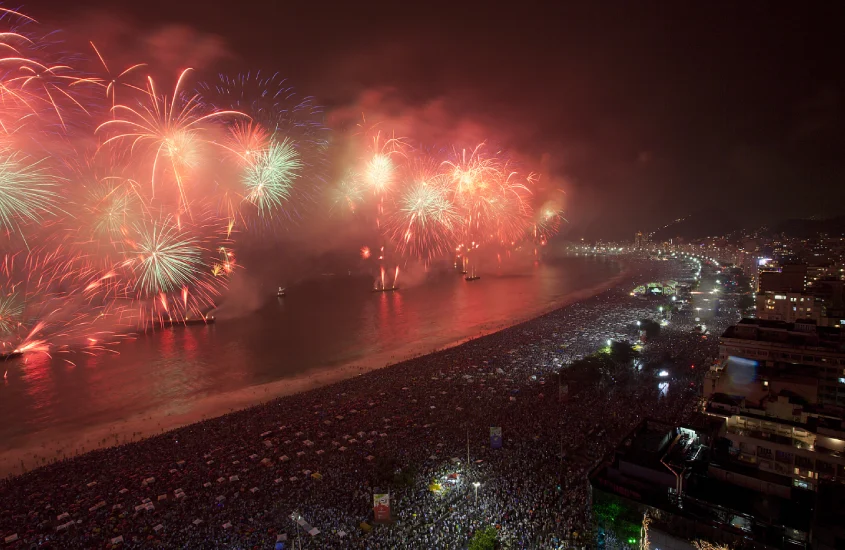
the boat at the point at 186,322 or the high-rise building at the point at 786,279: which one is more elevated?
the high-rise building at the point at 786,279

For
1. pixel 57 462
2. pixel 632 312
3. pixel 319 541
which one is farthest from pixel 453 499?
pixel 632 312

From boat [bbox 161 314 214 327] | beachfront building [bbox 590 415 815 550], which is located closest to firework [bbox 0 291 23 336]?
boat [bbox 161 314 214 327]

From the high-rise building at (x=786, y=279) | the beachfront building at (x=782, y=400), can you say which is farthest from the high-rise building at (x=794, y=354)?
the high-rise building at (x=786, y=279)

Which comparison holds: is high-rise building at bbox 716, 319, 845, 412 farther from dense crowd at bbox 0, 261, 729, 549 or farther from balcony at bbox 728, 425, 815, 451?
balcony at bbox 728, 425, 815, 451

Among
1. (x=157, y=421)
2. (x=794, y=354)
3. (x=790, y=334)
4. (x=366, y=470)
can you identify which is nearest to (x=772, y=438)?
(x=794, y=354)

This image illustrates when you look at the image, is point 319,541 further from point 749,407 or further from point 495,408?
point 749,407

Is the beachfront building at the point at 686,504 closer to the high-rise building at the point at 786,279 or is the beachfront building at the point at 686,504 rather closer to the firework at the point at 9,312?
the high-rise building at the point at 786,279

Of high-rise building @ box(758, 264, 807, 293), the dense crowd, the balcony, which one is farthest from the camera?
high-rise building @ box(758, 264, 807, 293)
